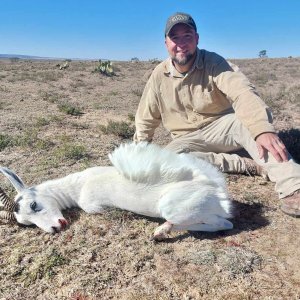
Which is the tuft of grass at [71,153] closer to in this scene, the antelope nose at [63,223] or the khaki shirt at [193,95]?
the khaki shirt at [193,95]

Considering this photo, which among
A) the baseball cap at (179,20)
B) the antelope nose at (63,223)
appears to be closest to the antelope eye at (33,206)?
the antelope nose at (63,223)

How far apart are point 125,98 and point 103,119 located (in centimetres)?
470

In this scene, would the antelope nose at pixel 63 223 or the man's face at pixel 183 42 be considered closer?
the antelope nose at pixel 63 223

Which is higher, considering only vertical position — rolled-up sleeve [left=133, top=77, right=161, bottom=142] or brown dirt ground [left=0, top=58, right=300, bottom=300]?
rolled-up sleeve [left=133, top=77, right=161, bottom=142]

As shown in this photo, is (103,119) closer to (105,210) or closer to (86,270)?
(105,210)

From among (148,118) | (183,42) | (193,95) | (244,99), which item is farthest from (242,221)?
(183,42)

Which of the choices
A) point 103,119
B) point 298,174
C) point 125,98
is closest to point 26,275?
point 298,174

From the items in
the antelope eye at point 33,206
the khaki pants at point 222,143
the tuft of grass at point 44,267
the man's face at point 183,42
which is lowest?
the tuft of grass at point 44,267

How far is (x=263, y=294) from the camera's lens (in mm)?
3473

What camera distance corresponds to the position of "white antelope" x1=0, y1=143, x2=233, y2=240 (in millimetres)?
4301

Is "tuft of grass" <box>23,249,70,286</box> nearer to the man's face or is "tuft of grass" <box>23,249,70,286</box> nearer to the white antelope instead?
the white antelope

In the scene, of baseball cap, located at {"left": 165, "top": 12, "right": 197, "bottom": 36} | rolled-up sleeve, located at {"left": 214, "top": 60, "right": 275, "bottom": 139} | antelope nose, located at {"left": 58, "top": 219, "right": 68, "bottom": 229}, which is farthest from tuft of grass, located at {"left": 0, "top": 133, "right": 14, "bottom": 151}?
rolled-up sleeve, located at {"left": 214, "top": 60, "right": 275, "bottom": 139}

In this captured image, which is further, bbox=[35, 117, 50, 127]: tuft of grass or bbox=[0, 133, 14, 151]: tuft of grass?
bbox=[35, 117, 50, 127]: tuft of grass

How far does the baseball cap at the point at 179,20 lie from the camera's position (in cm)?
547
